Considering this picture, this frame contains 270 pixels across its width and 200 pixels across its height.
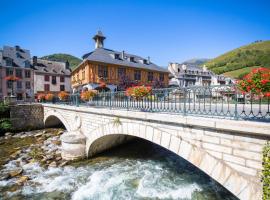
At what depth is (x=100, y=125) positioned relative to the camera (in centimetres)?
853

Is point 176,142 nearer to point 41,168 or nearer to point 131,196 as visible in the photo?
point 131,196

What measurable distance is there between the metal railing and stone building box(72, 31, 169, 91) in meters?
12.4

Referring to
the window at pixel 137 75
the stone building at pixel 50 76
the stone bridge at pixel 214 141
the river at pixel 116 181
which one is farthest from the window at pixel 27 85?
the stone bridge at pixel 214 141

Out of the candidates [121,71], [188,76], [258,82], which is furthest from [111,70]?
[188,76]

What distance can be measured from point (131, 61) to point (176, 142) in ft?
76.5

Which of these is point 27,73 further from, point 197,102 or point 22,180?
point 197,102

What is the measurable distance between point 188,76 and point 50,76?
30.4 meters

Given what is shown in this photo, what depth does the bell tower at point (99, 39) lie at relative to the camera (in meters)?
26.9

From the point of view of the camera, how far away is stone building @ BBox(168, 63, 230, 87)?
128 feet

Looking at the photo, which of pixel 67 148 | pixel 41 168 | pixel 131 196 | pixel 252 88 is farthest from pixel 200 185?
pixel 41 168

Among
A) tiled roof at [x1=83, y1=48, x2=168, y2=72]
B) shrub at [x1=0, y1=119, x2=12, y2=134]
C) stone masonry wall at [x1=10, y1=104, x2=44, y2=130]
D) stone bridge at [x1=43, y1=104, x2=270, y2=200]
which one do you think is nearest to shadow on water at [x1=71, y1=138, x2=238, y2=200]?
stone bridge at [x1=43, y1=104, x2=270, y2=200]

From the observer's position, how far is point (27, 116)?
18781 mm

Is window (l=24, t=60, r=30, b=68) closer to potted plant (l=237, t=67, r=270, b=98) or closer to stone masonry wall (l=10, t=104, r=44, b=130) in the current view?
stone masonry wall (l=10, t=104, r=44, b=130)

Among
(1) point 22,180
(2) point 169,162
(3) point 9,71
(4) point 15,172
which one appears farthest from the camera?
(3) point 9,71
